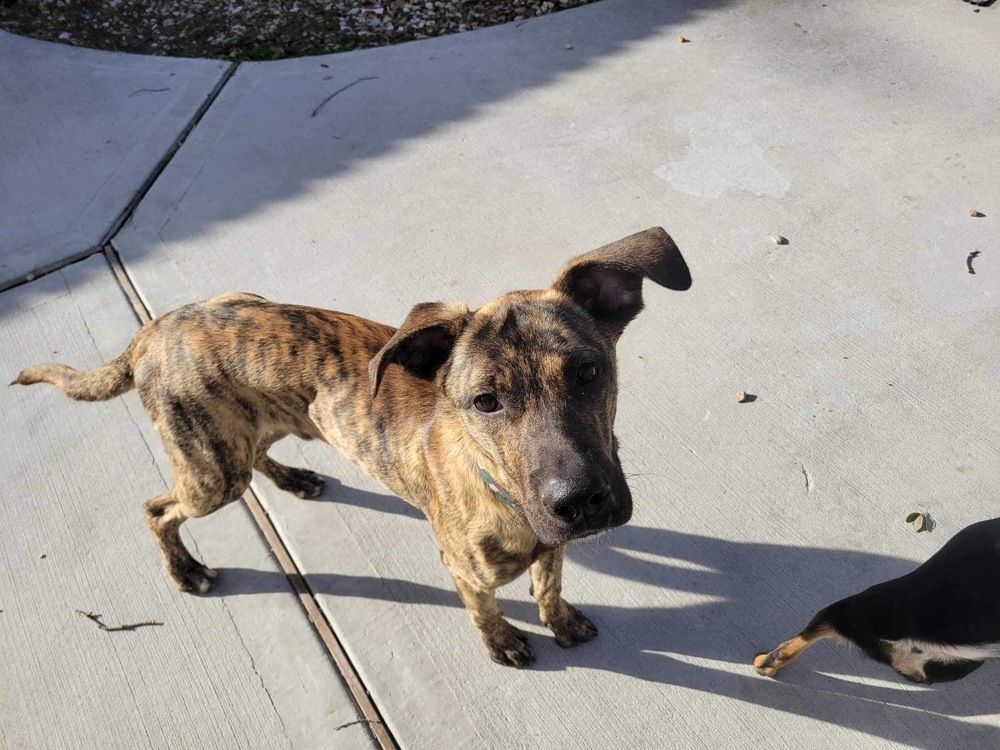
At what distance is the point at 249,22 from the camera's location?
5.99m

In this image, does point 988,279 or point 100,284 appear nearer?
point 988,279

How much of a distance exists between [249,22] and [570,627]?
542cm

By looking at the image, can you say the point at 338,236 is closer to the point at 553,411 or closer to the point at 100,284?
the point at 100,284

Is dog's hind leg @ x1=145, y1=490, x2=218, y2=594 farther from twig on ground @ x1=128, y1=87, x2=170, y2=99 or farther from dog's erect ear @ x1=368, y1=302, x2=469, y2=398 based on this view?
twig on ground @ x1=128, y1=87, x2=170, y2=99

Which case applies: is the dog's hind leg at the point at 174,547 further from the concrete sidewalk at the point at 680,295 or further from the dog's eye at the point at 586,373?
the dog's eye at the point at 586,373

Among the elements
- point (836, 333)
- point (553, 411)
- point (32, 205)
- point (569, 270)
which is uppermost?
point (569, 270)

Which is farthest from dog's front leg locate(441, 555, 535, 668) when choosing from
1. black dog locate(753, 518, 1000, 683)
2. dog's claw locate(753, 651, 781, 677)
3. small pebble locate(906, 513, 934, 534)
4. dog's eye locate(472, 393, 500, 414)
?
small pebble locate(906, 513, 934, 534)

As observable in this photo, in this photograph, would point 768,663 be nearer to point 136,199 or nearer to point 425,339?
point 425,339

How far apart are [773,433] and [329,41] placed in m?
4.55

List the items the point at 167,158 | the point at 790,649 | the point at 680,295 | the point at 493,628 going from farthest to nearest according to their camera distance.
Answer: the point at 167,158
the point at 680,295
the point at 493,628
the point at 790,649

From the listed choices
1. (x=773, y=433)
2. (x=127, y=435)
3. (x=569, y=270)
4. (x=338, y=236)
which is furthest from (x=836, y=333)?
(x=127, y=435)

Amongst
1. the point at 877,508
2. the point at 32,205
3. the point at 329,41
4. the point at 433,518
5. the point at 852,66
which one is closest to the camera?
the point at 433,518

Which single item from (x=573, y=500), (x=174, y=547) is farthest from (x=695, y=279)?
(x=174, y=547)

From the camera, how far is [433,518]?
2.71m
